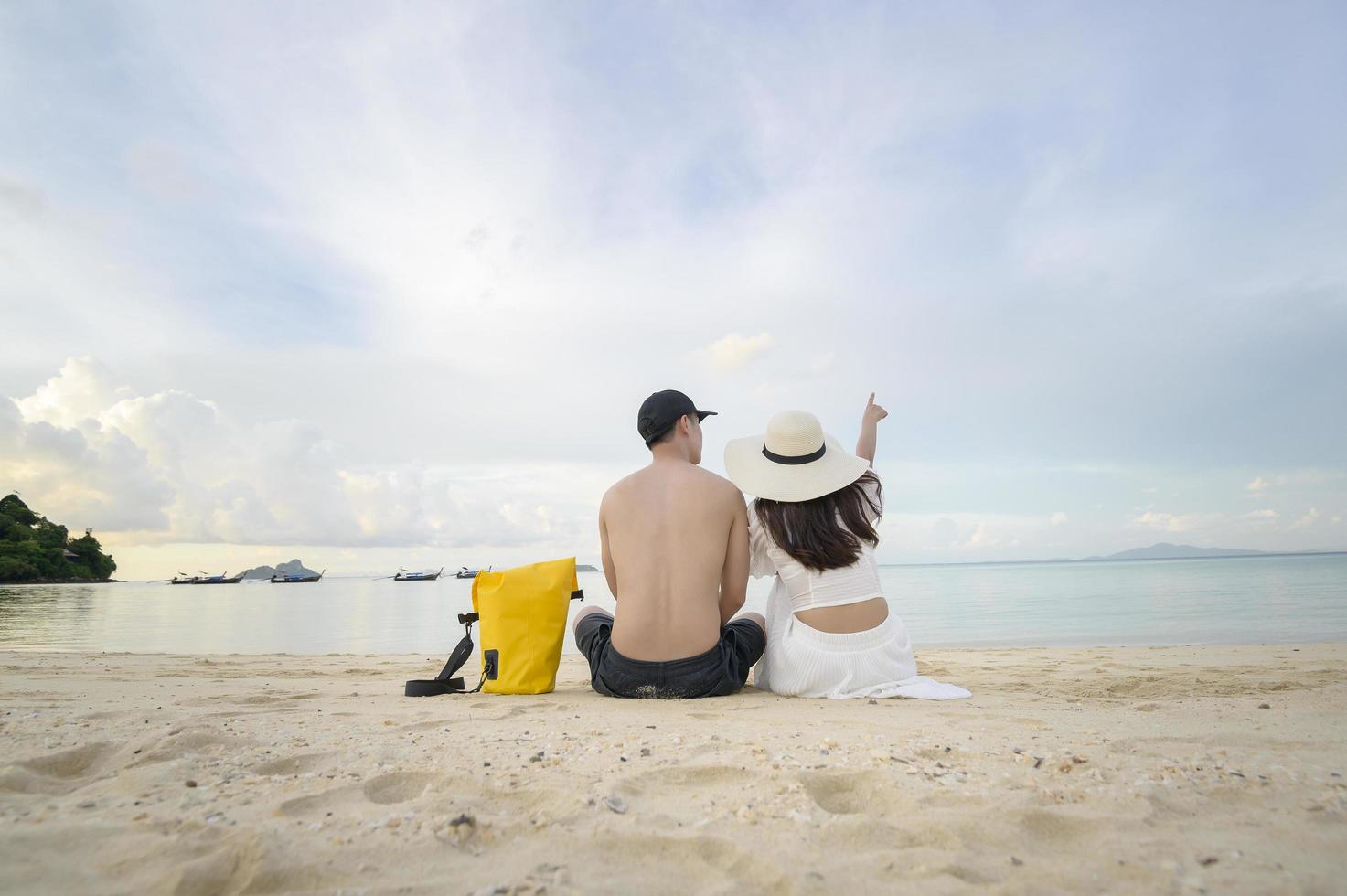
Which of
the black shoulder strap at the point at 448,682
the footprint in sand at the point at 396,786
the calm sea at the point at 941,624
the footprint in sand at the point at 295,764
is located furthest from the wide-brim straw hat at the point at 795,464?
the calm sea at the point at 941,624

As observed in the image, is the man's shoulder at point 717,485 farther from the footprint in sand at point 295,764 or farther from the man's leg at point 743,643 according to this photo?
the footprint in sand at point 295,764

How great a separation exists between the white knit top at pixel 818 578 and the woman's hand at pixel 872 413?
0.83 metres

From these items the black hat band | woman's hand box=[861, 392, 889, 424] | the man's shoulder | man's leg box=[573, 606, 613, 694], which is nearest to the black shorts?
man's leg box=[573, 606, 613, 694]

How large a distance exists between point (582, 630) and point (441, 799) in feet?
7.70

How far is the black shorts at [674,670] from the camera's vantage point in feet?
12.6

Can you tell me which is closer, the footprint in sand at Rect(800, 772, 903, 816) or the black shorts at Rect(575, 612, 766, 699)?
the footprint in sand at Rect(800, 772, 903, 816)

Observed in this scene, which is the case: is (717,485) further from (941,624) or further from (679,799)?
(941,624)

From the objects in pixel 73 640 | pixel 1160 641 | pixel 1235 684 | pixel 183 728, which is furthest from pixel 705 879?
pixel 73 640

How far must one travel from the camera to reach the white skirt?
12.8 ft

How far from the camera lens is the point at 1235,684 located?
4531 millimetres

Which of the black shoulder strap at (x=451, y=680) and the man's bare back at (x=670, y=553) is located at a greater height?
the man's bare back at (x=670, y=553)

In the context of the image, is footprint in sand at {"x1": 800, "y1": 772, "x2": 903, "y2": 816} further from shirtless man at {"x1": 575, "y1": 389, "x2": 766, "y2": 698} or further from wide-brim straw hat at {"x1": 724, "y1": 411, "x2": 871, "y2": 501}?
wide-brim straw hat at {"x1": 724, "y1": 411, "x2": 871, "y2": 501}

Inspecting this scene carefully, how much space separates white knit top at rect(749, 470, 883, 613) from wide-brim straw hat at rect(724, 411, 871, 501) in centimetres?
21

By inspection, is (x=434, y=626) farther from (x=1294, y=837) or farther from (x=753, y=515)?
(x=1294, y=837)
